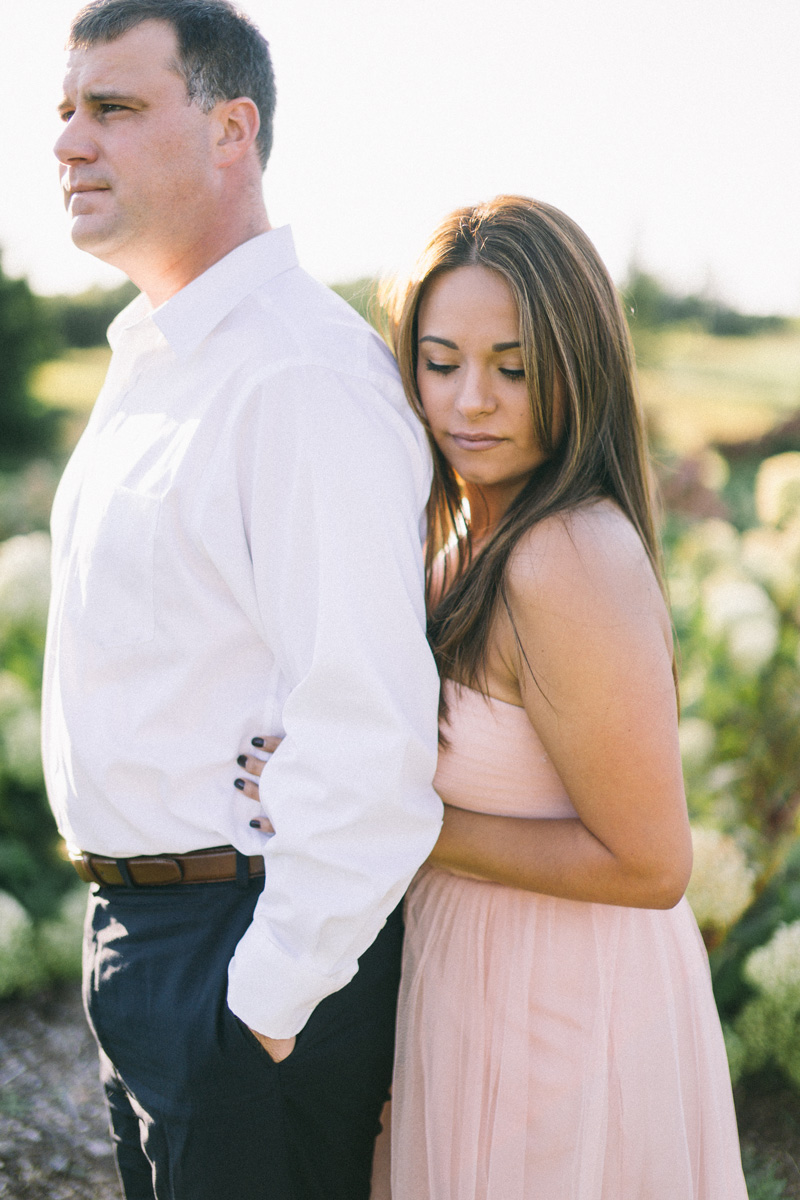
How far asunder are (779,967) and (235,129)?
249 cm

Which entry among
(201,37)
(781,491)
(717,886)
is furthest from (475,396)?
(781,491)

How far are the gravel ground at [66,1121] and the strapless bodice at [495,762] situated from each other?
5.18 feet

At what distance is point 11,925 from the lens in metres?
3.17

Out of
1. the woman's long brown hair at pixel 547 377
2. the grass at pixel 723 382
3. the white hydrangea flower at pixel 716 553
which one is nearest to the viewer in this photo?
the woman's long brown hair at pixel 547 377

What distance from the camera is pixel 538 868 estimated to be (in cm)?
162

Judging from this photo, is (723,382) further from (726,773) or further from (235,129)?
(235,129)

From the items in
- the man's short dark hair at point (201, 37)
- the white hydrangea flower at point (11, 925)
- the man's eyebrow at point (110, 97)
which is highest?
the man's short dark hair at point (201, 37)

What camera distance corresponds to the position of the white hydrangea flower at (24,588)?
340 centimetres

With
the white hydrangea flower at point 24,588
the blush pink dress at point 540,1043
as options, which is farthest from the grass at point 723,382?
the blush pink dress at point 540,1043

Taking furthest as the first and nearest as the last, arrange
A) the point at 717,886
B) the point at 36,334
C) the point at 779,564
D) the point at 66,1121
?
the point at 36,334
the point at 779,564
the point at 66,1121
the point at 717,886

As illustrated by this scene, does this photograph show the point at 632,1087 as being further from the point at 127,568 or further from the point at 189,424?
the point at 189,424

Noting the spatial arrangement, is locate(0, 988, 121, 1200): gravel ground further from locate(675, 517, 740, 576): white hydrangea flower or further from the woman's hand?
locate(675, 517, 740, 576): white hydrangea flower

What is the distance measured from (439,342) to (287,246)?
13.3 inches

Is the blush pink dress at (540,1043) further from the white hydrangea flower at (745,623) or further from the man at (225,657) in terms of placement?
the white hydrangea flower at (745,623)
